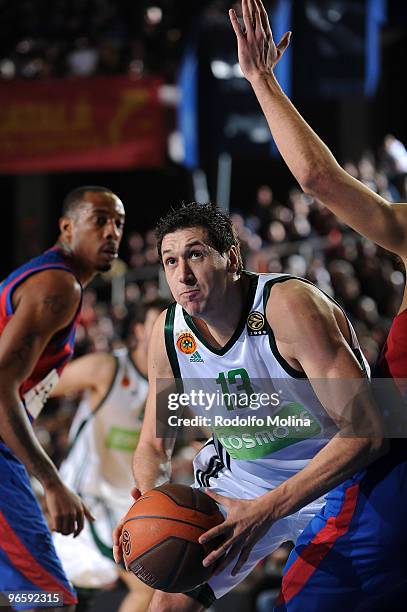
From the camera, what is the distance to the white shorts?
10.0ft

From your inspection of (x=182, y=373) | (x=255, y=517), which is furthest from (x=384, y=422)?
(x=182, y=373)

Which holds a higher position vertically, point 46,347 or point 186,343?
point 186,343

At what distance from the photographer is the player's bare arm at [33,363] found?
3.32 metres

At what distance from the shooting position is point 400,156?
30.6 ft

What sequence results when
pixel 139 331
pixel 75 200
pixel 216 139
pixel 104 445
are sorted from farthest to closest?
pixel 216 139 < pixel 104 445 < pixel 139 331 < pixel 75 200

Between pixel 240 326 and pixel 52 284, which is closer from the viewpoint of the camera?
pixel 240 326

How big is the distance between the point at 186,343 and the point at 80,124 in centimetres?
937

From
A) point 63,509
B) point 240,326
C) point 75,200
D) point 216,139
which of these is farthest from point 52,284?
point 216,139

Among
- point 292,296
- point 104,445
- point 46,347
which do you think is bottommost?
point 104,445

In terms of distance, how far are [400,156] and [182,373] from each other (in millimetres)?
6813

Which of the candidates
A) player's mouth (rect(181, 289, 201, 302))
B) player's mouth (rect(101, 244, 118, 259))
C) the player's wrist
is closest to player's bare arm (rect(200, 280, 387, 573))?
player's mouth (rect(181, 289, 201, 302))

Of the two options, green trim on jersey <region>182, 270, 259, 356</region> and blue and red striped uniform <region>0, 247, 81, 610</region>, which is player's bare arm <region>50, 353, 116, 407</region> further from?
green trim on jersey <region>182, 270, 259, 356</region>

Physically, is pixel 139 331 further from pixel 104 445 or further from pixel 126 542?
pixel 126 542

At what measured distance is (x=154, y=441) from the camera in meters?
3.16
